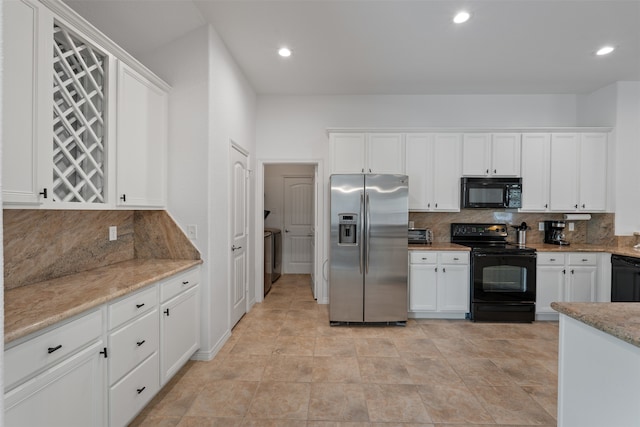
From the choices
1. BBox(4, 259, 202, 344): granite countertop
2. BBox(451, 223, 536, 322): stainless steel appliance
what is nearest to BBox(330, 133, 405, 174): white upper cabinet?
BBox(451, 223, 536, 322): stainless steel appliance

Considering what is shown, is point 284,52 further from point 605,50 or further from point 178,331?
point 605,50

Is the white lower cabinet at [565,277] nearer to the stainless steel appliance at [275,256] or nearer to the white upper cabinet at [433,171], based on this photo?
the white upper cabinet at [433,171]

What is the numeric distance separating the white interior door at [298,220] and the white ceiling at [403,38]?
2512mm

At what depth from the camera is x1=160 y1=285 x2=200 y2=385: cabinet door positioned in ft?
6.93

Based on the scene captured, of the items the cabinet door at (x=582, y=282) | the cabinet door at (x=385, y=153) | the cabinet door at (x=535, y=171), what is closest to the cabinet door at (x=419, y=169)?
the cabinet door at (x=385, y=153)

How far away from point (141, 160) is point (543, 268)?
447cm

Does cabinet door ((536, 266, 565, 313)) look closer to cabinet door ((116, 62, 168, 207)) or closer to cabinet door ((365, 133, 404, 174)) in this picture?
cabinet door ((365, 133, 404, 174))

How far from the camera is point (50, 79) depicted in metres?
1.56

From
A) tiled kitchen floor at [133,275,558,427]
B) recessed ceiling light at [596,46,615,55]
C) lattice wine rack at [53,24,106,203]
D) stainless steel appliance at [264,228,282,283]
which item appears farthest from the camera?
stainless steel appliance at [264,228,282,283]

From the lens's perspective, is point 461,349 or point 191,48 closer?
point 191,48

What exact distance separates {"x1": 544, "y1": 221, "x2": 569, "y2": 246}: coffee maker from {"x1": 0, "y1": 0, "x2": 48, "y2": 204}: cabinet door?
17.2 feet

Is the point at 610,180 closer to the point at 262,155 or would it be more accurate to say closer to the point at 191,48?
the point at 262,155

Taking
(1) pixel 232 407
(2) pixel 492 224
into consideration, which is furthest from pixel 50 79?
(2) pixel 492 224

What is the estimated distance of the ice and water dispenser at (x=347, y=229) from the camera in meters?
3.47
